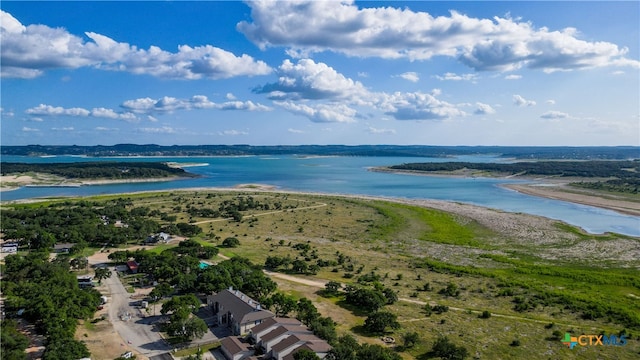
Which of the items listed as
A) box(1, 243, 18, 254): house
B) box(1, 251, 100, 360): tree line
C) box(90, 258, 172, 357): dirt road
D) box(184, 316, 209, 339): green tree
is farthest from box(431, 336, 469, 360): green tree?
box(1, 243, 18, 254): house

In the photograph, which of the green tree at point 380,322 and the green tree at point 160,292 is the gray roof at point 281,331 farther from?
the green tree at point 160,292

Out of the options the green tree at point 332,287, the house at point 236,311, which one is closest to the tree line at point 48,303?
the house at point 236,311

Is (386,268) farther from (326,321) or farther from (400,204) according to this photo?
(400,204)

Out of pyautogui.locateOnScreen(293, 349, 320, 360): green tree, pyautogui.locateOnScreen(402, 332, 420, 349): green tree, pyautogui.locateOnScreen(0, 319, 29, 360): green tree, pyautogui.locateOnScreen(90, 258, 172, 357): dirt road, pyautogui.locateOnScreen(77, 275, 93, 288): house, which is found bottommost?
pyautogui.locateOnScreen(90, 258, 172, 357): dirt road

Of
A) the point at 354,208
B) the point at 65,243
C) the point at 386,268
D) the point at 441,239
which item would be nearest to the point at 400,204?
the point at 354,208

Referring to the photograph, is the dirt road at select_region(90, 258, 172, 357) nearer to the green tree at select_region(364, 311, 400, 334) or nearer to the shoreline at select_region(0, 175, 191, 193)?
the green tree at select_region(364, 311, 400, 334)

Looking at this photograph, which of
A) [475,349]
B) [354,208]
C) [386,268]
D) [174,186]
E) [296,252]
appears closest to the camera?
[475,349]

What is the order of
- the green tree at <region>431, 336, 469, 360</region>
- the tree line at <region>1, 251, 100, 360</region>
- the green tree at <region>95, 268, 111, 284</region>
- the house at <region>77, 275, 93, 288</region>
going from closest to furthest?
the tree line at <region>1, 251, 100, 360</region> < the green tree at <region>431, 336, 469, 360</region> < the house at <region>77, 275, 93, 288</region> < the green tree at <region>95, 268, 111, 284</region>
